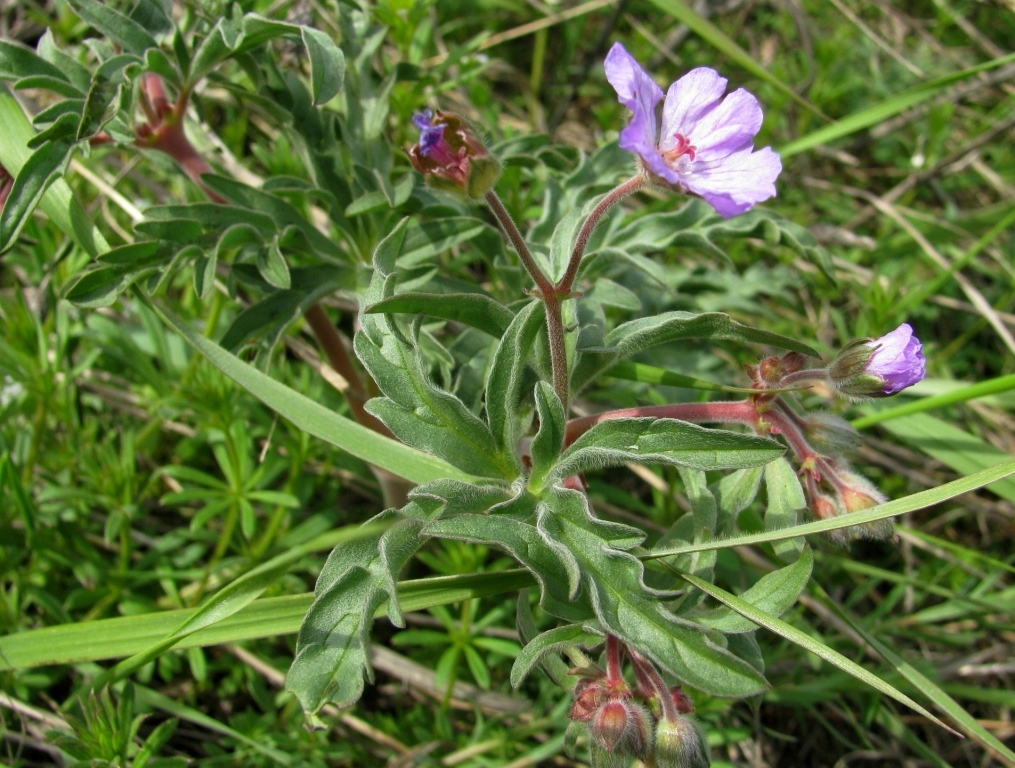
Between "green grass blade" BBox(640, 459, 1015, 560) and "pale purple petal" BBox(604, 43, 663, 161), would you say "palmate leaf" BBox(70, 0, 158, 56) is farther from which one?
"green grass blade" BBox(640, 459, 1015, 560)

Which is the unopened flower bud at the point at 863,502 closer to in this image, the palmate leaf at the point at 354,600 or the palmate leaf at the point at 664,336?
the palmate leaf at the point at 664,336

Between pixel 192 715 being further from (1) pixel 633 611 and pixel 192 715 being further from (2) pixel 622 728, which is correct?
(1) pixel 633 611

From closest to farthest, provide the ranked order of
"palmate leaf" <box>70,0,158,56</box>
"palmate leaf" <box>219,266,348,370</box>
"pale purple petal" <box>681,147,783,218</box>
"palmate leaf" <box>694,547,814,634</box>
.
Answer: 1. "pale purple petal" <box>681,147,783,218</box>
2. "palmate leaf" <box>694,547,814,634</box>
3. "palmate leaf" <box>70,0,158,56</box>
4. "palmate leaf" <box>219,266,348,370</box>

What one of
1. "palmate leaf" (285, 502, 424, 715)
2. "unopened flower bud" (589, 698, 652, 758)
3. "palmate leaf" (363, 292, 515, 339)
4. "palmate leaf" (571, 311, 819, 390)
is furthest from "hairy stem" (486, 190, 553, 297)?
"unopened flower bud" (589, 698, 652, 758)

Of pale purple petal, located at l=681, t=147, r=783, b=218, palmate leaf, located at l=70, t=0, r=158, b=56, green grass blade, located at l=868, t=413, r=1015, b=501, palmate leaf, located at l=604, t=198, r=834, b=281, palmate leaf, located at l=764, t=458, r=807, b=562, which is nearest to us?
pale purple petal, located at l=681, t=147, r=783, b=218

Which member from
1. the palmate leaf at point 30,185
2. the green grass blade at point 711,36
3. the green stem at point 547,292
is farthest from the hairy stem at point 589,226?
the green grass blade at point 711,36

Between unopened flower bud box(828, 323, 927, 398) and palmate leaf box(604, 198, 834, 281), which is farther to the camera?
palmate leaf box(604, 198, 834, 281)
